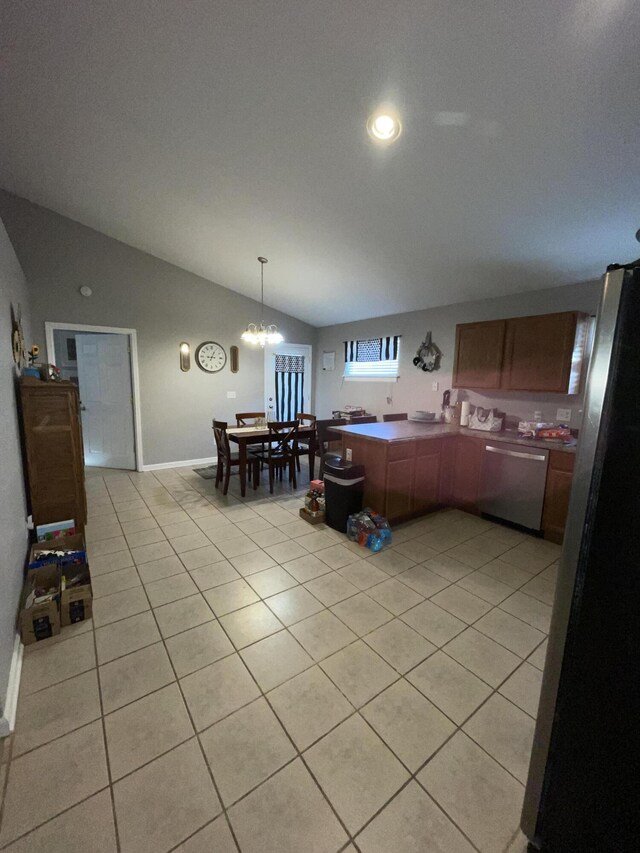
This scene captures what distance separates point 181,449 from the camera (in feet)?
17.0

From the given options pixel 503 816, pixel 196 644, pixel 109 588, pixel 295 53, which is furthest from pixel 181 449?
pixel 503 816

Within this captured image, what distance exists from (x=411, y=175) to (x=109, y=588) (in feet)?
11.1

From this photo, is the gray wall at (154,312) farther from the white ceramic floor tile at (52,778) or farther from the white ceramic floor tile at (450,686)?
the white ceramic floor tile at (450,686)

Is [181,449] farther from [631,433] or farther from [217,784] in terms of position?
[631,433]

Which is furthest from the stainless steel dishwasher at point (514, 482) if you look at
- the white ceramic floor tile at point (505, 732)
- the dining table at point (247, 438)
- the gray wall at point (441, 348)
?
the dining table at point (247, 438)

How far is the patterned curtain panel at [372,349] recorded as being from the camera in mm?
5004

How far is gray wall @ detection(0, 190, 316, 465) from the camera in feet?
12.9

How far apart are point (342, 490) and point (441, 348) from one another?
8.19 ft

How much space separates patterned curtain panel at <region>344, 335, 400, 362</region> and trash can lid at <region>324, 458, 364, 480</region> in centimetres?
248

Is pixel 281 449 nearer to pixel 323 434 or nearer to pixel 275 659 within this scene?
pixel 323 434

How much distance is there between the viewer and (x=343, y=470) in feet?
9.69

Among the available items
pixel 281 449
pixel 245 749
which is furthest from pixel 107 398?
pixel 245 749

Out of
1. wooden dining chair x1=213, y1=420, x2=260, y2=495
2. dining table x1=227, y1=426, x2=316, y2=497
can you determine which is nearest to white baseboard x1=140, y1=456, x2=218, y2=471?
wooden dining chair x1=213, y1=420, x2=260, y2=495

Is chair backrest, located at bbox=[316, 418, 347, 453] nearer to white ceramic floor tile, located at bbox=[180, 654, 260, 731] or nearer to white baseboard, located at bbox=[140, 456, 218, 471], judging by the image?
white baseboard, located at bbox=[140, 456, 218, 471]
